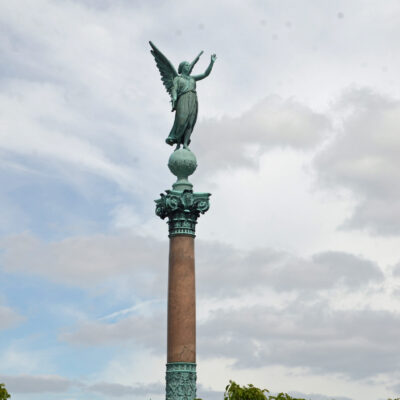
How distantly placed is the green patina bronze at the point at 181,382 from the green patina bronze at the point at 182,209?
6.93 metres

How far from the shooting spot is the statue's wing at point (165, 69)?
46.5 m

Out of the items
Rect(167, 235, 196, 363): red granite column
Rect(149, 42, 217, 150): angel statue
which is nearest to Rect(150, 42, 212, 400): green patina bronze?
Rect(149, 42, 217, 150): angel statue

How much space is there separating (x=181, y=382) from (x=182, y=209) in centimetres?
897

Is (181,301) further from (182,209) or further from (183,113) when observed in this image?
(183,113)

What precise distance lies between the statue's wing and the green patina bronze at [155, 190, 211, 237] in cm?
755

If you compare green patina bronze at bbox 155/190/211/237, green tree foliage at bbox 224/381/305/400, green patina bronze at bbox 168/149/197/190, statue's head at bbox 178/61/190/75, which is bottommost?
green tree foliage at bbox 224/381/305/400

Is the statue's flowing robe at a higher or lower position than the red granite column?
higher

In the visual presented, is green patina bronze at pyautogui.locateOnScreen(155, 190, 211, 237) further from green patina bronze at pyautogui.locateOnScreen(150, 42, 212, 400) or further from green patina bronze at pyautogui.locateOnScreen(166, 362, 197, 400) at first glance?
green patina bronze at pyautogui.locateOnScreen(166, 362, 197, 400)

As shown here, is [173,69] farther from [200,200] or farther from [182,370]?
[182,370]

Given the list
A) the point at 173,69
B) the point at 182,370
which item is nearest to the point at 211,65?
the point at 173,69

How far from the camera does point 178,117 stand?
148 feet

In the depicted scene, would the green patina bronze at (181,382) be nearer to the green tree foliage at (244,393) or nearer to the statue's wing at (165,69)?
the green tree foliage at (244,393)

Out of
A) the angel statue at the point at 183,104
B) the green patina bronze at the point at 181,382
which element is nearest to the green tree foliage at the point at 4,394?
the green patina bronze at the point at 181,382

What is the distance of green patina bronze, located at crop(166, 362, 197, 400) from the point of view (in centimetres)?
3928
